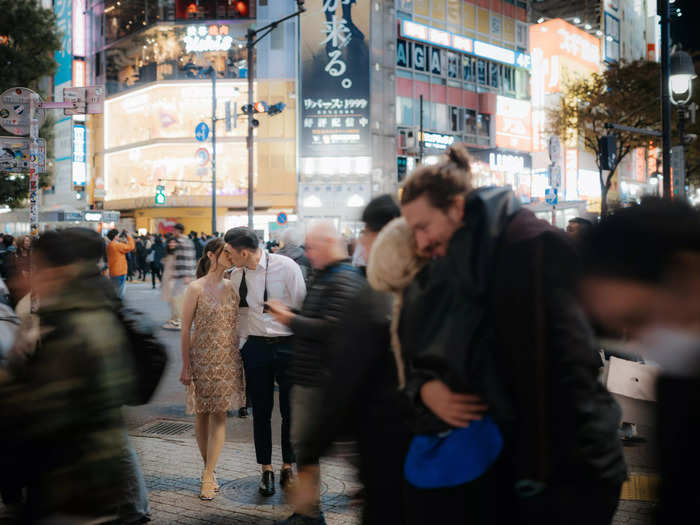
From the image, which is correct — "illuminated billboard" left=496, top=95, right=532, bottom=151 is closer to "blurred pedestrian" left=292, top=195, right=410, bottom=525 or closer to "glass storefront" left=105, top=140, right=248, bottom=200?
"glass storefront" left=105, top=140, right=248, bottom=200

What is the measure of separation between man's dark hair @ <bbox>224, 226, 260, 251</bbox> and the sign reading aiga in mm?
39839

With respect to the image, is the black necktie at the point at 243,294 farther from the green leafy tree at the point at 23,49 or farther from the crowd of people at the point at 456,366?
the green leafy tree at the point at 23,49

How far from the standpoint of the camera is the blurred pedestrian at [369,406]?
2.54 m

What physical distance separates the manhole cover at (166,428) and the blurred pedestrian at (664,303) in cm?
585

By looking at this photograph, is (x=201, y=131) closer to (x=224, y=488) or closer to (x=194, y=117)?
(x=194, y=117)

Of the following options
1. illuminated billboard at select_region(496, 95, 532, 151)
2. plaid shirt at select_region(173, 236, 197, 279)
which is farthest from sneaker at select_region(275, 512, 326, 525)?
illuminated billboard at select_region(496, 95, 532, 151)

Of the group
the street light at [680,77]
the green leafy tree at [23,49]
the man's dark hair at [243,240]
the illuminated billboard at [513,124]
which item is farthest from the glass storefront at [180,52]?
the man's dark hair at [243,240]

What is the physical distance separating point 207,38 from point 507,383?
44225 millimetres

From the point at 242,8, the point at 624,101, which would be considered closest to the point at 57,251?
the point at 624,101

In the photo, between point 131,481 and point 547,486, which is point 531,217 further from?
point 131,481

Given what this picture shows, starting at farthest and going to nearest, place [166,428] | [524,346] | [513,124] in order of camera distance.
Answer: [513,124], [166,428], [524,346]

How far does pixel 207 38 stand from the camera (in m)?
42.6

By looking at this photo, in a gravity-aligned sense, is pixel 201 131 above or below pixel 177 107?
below

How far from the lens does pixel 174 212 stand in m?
43.9
